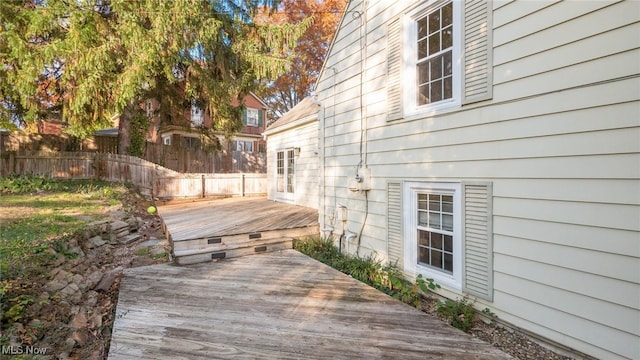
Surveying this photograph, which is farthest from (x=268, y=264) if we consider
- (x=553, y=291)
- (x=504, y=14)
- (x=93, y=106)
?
(x=93, y=106)

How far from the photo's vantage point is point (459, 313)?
129 inches

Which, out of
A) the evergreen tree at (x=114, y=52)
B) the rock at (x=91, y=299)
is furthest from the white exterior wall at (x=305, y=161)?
the rock at (x=91, y=299)

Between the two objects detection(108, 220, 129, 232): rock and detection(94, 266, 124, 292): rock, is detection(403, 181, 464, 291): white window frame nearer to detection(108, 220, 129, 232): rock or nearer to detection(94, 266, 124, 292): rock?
detection(94, 266, 124, 292): rock

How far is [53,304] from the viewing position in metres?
3.04

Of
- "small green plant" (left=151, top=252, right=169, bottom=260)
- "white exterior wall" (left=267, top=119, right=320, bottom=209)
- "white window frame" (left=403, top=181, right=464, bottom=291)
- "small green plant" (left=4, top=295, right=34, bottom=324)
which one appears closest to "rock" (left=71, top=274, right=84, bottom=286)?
"small green plant" (left=4, top=295, right=34, bottom=324)

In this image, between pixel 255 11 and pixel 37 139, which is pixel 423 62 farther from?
pixel 37 139

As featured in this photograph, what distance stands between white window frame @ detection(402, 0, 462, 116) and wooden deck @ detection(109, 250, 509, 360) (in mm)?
2390

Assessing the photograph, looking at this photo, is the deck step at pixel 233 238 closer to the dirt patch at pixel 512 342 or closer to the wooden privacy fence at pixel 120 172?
the dirt patch at pixel 512 342

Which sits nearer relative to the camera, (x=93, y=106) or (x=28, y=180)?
(x=93, y=106)

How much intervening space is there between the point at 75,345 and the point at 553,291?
420cm

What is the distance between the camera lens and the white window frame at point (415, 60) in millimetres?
3451

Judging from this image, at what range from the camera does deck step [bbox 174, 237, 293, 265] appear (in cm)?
465

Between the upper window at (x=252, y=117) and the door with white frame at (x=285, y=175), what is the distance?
43.3 ft

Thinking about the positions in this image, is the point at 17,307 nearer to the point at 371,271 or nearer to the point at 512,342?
the point at 371,271
